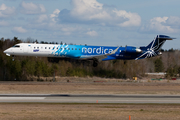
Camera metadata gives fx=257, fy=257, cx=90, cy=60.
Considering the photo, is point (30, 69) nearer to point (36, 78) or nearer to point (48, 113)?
point (36, 78)

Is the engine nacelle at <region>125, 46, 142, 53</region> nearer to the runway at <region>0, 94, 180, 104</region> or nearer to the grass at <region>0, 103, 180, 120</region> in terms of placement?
the runway at <region>0, 94, 180, 104</region>

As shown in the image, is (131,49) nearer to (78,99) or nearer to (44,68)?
(78,99)

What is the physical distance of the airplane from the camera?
51.0m

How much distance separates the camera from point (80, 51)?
5225 centimetres

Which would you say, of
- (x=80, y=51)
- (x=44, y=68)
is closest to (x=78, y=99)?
(x=80, y=51)

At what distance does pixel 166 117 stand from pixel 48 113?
10152mm

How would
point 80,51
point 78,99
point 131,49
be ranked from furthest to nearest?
1. point 131,49
2. point 80,51
3. point 78,99

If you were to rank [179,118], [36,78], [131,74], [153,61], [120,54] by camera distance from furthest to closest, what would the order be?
[153,61] → [131,74] → [36,78] → [120,54] → [179,118]

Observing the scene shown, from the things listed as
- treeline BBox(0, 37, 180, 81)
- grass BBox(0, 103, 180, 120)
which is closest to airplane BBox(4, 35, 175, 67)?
treeline BBox(0, 37, 180, 81)

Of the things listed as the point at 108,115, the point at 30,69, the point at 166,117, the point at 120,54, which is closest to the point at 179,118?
the point at 166,117

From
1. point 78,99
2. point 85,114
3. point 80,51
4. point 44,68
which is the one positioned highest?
point 80,51

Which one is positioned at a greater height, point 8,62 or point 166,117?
point 8,62

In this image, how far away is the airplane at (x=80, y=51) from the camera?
50969 mm

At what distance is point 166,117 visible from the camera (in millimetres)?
21719
